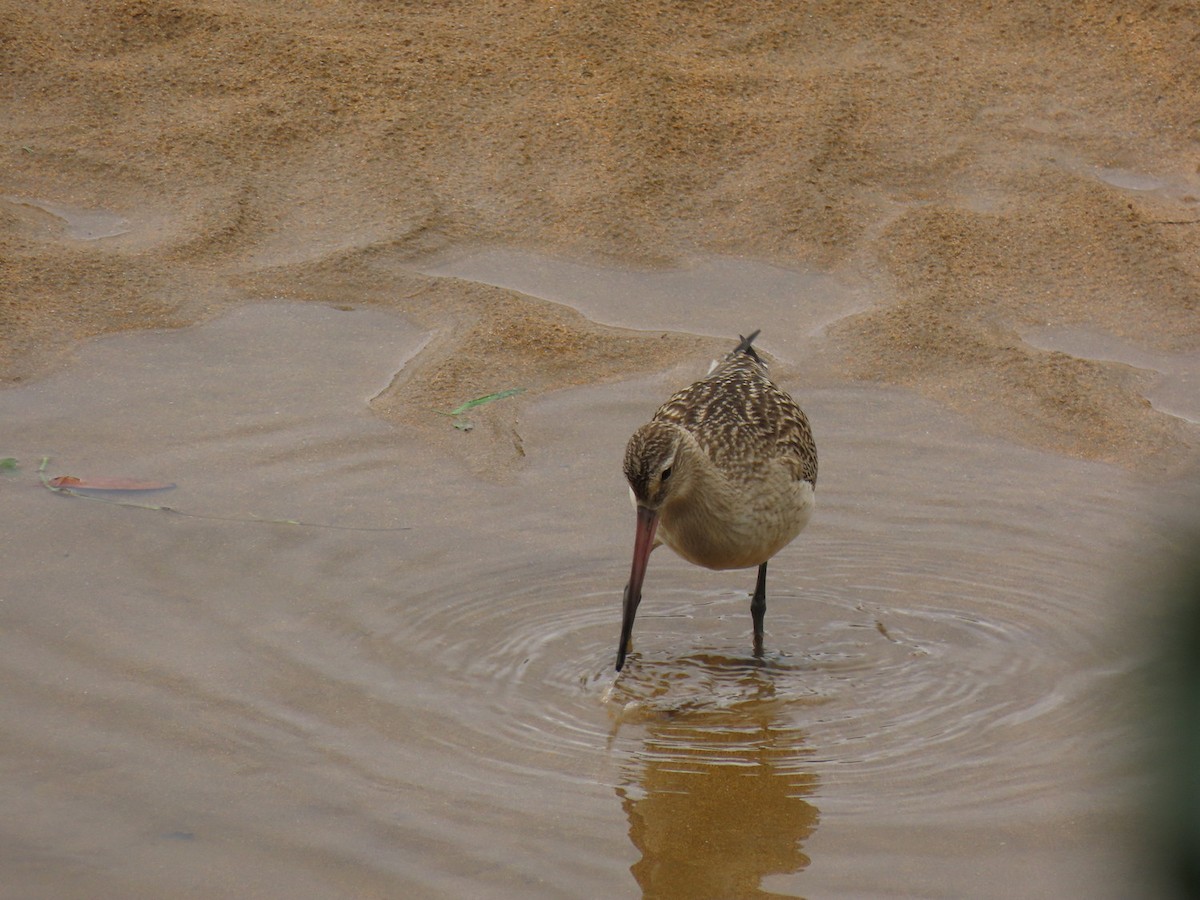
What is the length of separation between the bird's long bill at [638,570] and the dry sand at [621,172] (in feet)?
6.18

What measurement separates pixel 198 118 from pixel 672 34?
303 centimetres

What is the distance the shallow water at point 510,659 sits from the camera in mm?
3959

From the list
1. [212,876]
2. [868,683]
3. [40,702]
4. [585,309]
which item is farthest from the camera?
[585,309]

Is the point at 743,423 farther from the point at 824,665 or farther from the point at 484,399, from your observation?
the point at 484,399

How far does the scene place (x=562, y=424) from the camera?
654 centimetres

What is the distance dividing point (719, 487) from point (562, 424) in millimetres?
1555

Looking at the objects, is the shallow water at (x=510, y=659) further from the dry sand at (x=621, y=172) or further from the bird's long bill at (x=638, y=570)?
the dry sand at (x=621, y=172)

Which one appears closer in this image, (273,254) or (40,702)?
(40,702)

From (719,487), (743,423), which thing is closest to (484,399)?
(743,423)

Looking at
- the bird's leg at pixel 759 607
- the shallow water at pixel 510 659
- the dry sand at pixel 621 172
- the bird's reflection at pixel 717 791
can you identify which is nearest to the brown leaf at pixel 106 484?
the shallow water at pixel 510 659

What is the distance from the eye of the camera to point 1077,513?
592 centimetres

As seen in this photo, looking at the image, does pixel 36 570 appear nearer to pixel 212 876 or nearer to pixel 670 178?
pixel 212 876

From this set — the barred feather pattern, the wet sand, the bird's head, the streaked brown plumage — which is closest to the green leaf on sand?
the wet sand

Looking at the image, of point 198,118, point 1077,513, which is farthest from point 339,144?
point 1077,513
